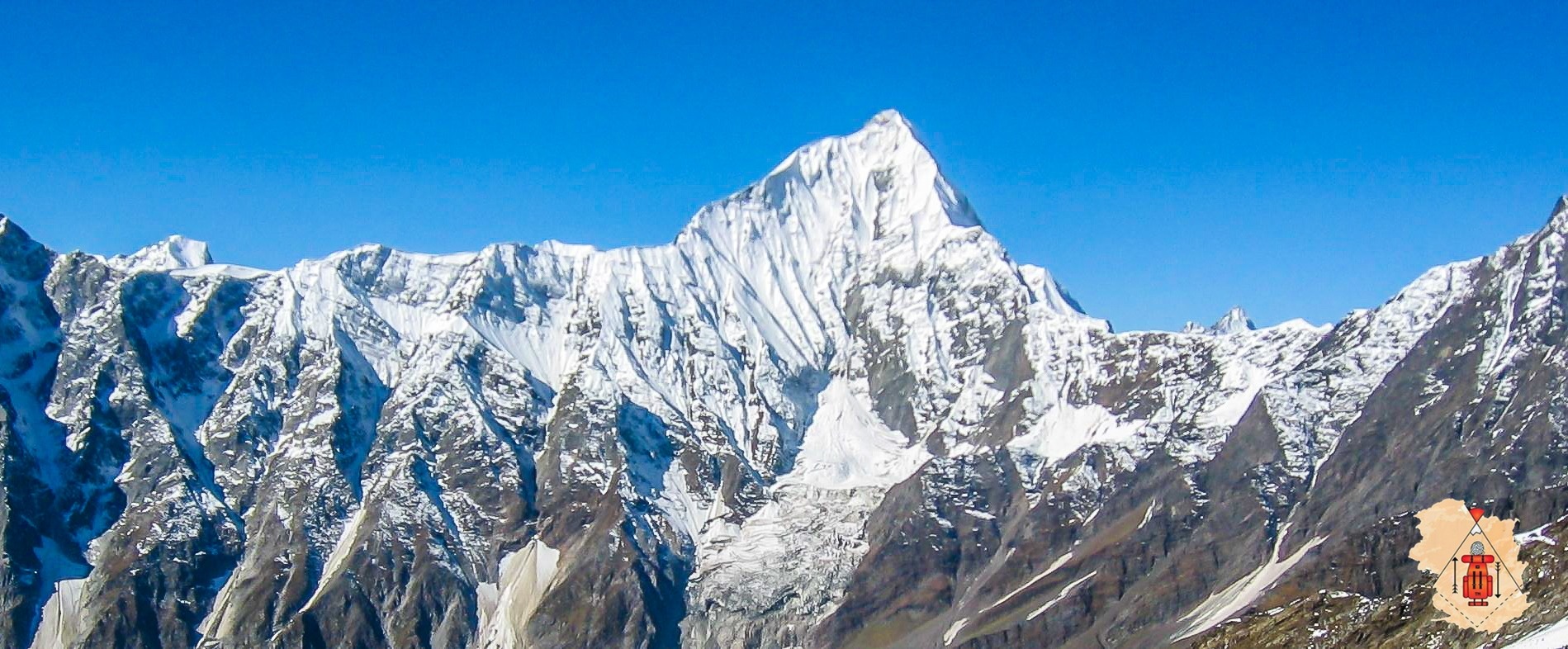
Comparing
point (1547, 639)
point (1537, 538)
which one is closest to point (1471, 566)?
point (1547, 639)

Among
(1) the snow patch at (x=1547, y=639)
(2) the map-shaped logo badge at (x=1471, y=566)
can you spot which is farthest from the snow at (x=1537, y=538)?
(1) the snow patch at (x=1547, y=639)

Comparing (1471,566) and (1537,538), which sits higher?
(1537,538)

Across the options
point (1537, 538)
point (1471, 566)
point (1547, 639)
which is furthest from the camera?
point (1537, 538)

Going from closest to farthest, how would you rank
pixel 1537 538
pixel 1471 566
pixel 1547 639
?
pixel 1547 639, pixel 1471 566, pixel 1537 538

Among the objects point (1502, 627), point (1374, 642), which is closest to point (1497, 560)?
point (1502, 627)

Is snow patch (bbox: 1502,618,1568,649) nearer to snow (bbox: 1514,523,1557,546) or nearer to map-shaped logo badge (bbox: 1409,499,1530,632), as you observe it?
map-shaped logo badge (bbox: 1409,499,1530,632)

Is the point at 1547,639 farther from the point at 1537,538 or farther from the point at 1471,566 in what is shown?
the point at 1537,538

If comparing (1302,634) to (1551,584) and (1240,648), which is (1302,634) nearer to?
(1240,648)

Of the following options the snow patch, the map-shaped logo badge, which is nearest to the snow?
the map-shaped logo badge
